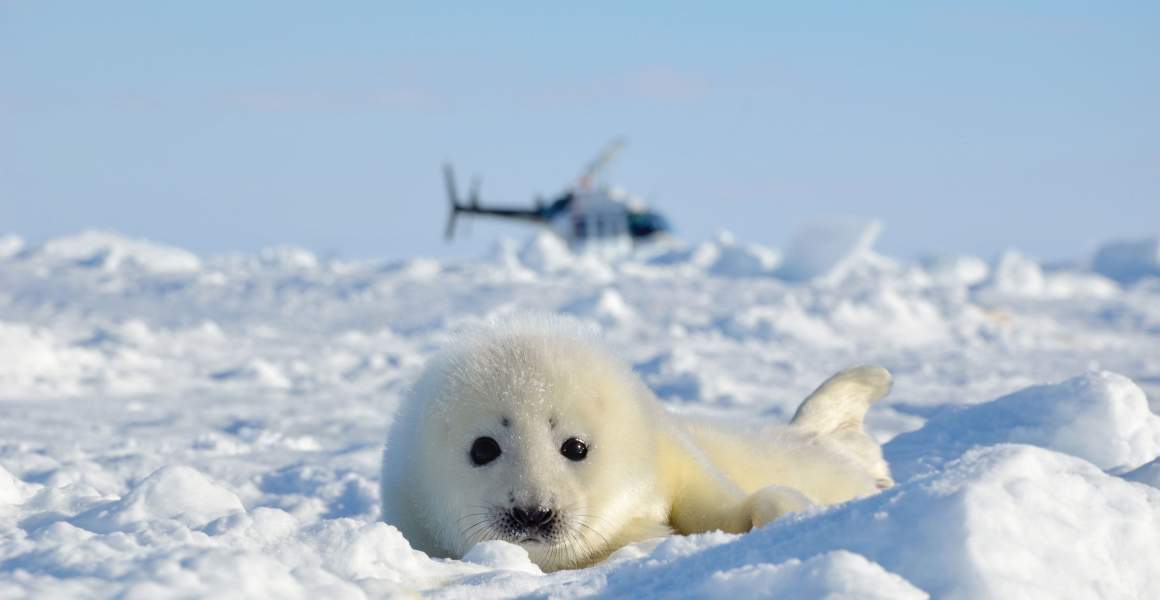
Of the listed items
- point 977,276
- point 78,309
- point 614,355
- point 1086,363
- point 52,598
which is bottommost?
point 977,276

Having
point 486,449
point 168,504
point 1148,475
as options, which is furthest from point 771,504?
point 168,504

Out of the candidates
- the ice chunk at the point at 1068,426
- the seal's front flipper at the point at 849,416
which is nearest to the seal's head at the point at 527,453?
the seal's front flipper at the point at 849,416

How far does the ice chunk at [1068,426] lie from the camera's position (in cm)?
304

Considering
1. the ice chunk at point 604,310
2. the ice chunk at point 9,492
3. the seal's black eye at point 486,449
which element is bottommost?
the ice chunk at point 604,310

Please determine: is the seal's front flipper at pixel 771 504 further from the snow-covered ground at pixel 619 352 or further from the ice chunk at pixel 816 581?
the ice chunk at pixel 816 581

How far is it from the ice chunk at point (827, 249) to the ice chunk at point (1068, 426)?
13.8 m

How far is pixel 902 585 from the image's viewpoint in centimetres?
133

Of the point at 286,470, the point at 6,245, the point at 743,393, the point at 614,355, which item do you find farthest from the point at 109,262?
the point at 614,355

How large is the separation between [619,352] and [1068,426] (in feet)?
3.98

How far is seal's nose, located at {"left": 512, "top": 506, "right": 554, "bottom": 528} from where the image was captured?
7.34 feet

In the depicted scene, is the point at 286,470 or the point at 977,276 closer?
the point at 286,470

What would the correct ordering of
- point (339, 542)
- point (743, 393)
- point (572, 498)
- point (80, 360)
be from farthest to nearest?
point (80, 360) → point (743, 393) → point (572, 498) → point (339, 542)

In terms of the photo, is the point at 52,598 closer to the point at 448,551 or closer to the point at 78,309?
the point at 448,551

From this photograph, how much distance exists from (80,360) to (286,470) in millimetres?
5305
